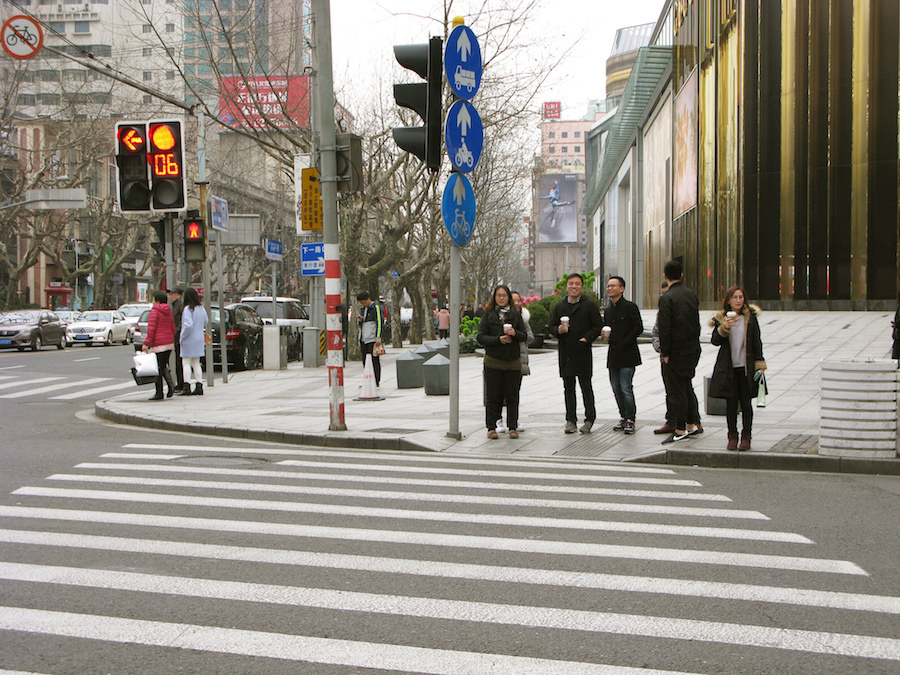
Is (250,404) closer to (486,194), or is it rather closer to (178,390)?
(178,390)

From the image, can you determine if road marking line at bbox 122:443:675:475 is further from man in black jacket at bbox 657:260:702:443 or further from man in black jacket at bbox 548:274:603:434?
man in black jacket at bbox 548:274:603:434

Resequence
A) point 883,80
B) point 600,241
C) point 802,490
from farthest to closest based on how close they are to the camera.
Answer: point 600,241 < point 883,80 < point 802,490

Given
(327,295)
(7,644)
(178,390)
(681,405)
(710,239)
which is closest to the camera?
(7,644)

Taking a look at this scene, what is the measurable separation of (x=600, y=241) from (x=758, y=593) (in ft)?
291

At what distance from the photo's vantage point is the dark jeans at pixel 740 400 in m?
8.81

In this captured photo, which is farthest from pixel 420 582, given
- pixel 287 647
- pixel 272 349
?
pixel 272 349

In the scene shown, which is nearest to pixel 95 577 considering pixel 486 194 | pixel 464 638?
pixel 464 638

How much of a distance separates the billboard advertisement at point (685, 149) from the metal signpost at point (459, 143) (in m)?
26.4

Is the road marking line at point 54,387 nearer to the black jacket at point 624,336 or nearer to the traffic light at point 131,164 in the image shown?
the traffic light at point 131,164

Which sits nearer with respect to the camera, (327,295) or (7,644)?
(7,644)

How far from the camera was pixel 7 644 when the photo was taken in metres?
3.65

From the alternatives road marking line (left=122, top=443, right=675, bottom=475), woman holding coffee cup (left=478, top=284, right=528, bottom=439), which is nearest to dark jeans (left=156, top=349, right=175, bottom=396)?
road marking line (left=122, top=443, right=675, bottom=475)

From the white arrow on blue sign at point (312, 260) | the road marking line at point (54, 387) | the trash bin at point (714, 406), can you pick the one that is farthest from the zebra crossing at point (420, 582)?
the white arrow on blue sign at point (312, 260)

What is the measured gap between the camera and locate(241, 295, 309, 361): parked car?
2564 cm
